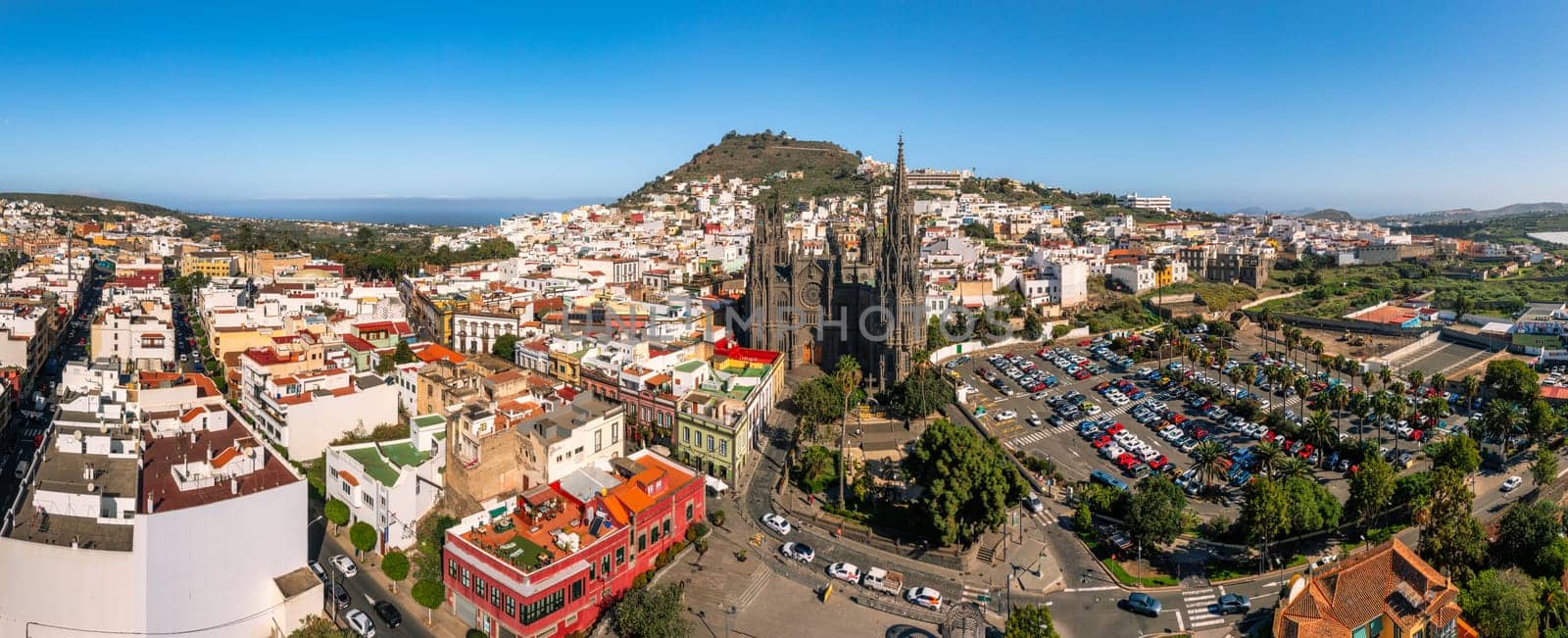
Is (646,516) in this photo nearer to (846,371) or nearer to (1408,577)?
(846,371)

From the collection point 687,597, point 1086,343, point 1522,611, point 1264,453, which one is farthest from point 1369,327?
point 687,597

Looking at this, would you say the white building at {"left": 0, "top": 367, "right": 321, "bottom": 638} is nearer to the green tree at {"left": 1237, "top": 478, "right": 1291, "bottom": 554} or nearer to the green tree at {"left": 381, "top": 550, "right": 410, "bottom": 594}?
the green tree at {"left": 381, "top": 550, "right": 410, "bottom": 594}

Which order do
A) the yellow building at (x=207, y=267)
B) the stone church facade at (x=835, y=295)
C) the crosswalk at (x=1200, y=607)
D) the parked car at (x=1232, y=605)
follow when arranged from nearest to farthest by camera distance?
the crosswalk at (x=1200, y=607) < the parked car at (x=1232, y=605) < the stone church facade at (x=835, y=295) < the yellow building at (x=207, y=267)

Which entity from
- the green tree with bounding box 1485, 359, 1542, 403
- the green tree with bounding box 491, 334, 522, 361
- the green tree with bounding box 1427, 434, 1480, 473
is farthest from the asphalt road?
the green tree with bounding box 1485, 359, 1542, 403

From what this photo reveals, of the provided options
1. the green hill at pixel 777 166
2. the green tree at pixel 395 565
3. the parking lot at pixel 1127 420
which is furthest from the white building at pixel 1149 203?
the green tree at pixel 395 565

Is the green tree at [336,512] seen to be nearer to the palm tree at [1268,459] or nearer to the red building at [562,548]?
Answer: the red building at [562,548]

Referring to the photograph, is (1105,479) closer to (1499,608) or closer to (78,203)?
(1499,608)

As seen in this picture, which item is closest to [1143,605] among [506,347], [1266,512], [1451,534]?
[1266,512]
